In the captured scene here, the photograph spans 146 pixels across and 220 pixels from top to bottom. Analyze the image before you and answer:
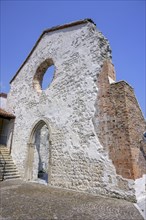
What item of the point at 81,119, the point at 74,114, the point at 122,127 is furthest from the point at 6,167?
the point at 122,127

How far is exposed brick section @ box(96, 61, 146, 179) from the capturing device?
4340 millimetres

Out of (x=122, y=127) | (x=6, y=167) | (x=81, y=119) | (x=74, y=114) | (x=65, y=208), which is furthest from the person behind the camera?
(x=6, y=167)

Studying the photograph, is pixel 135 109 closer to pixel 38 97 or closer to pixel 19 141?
pixel 38 97

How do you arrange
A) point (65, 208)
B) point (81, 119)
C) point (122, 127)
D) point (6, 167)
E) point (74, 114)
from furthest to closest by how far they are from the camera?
point (6, 167)
point (74, 114)
point (81, 119)
point (122, 127)
point (65, 208)

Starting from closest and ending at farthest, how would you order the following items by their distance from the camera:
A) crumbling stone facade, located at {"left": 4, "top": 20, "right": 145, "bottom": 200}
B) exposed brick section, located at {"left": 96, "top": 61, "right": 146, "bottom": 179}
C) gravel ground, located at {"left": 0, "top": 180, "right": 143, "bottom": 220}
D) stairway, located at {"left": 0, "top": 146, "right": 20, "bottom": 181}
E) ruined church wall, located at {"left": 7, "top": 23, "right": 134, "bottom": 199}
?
gravel ground, located at {"left": 0, "top": 180, "right": 143, "bottom": 220} → exposed brick section, located at {"left": 96, "top": 61, "right": 146, "bottom": 179} → crumbling stone facade, located at {"left": 4, "top": 20, "right": 145, "bottom": 200} → ruined church wall, located at {"left": 7, "top": 23, "right": 134, "bottom": 199} → stairway, located at {"left": 0, "top": 146, "right": 20, "bottom": 181}

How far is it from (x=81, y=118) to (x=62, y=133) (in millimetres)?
1131

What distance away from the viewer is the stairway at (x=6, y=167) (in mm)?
7773

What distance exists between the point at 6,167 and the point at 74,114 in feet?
16.7

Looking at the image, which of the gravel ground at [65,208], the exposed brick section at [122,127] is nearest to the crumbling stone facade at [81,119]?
the exposed brick section at [122,127]

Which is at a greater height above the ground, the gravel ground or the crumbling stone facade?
the crumbling stone facade

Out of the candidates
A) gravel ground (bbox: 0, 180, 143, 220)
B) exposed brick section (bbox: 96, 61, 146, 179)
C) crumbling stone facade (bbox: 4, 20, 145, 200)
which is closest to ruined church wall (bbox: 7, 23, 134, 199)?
crumbling stone facade (bbox: 4, 20, 145, 200)

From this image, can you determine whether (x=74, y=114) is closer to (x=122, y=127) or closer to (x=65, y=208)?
(x=122, y=127)

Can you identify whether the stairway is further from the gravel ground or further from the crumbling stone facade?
the gravel ground

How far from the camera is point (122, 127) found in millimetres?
4617
